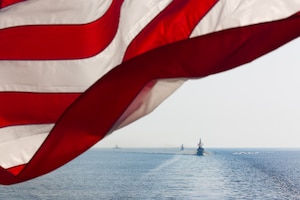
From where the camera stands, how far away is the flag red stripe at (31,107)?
11.7 feet

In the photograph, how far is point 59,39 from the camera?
143 inches

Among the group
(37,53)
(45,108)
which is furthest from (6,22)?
(45,108)

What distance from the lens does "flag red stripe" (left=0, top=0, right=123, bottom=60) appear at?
3533mm

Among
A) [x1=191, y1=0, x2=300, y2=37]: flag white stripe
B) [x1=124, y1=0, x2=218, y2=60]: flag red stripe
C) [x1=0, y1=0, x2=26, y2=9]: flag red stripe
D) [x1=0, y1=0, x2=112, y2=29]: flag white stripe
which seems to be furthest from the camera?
[x1=0, y1=0, x2=26, y2=9]: flag red stripe

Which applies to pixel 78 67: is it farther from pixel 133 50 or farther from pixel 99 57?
pixel 133 50

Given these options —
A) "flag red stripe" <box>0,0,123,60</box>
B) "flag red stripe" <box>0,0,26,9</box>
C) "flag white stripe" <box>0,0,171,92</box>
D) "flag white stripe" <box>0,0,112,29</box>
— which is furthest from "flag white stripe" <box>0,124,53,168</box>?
"flag red stripe" <box>0,0,26,9</box>

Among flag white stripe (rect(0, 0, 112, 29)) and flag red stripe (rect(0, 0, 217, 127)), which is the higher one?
flag white stripe (rect(0, 0, 112, 29))

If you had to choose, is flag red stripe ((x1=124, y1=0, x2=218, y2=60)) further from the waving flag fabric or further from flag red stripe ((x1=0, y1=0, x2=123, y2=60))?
flag red stripe ((x1=0, y1=0, x2=123, y2=60))

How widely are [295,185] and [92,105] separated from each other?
62978 millimetres

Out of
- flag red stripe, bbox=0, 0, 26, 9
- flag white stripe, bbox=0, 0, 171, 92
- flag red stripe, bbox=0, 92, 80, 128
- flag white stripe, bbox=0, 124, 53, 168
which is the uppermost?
flag red stripe, bbox=0, 0, 26, 9

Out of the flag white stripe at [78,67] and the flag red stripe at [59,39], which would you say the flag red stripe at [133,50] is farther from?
the flag red stripe at [59,39]

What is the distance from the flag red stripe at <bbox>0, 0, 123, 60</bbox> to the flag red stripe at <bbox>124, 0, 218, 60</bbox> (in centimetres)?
25

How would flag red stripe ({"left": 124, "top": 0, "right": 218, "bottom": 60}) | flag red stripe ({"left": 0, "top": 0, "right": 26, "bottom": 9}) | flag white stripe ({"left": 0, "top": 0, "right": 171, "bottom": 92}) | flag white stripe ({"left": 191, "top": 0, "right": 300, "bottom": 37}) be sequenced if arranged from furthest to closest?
1. flag red stripe ({"left": 0, "top": 0, "right": 26, "bottom": 9})
2. flag white stripe ({"left": 0, "top": 0, "right": 171, "bottom": 92})
3. flag red stripe ({"left": 124, "top": 0, "right": 218, "bottom": 60})
4. flag white stripe ({"left": 191, "top": 0, "right": 300, "bottom": 37})

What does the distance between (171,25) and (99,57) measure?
0.48m
